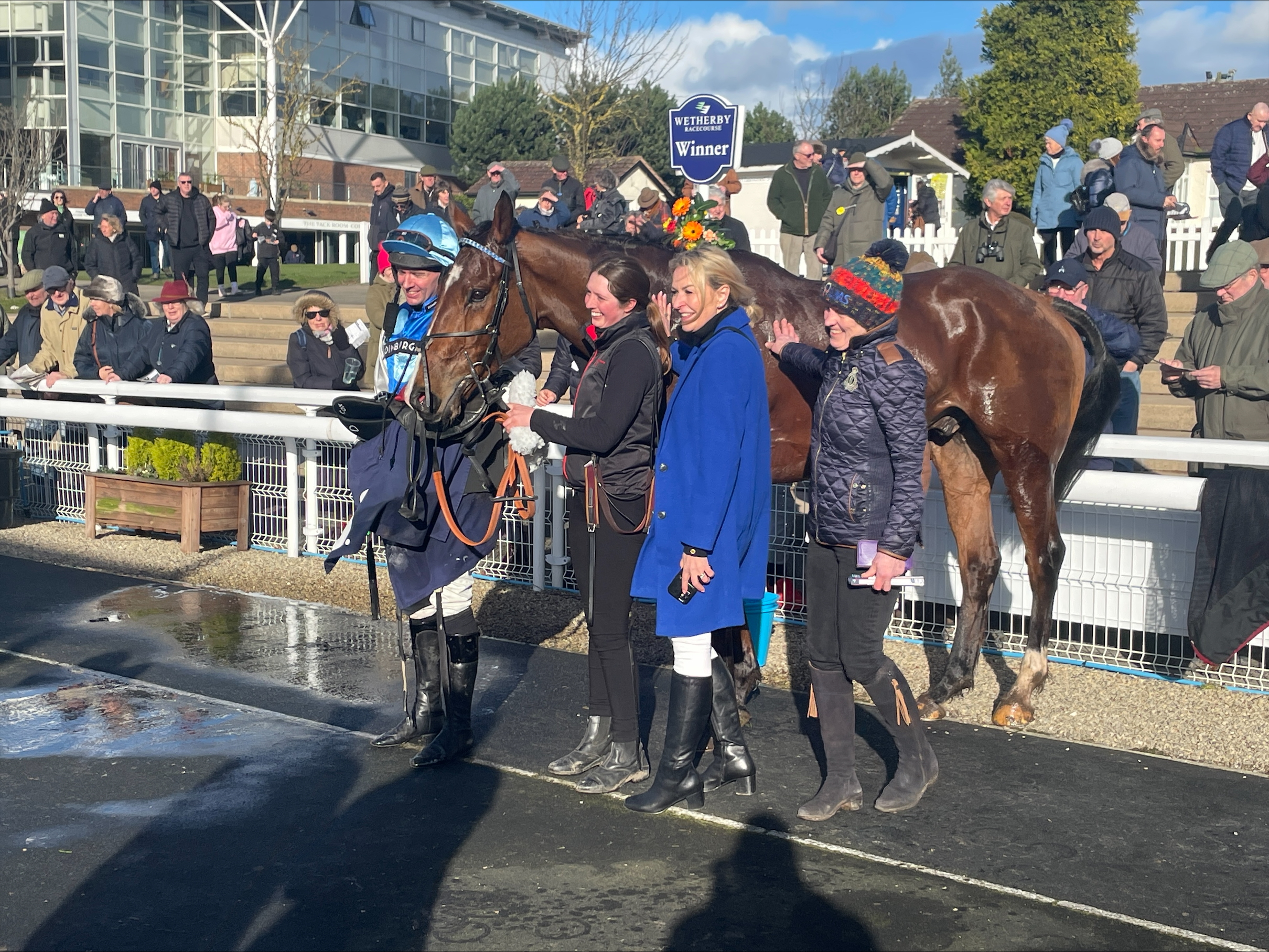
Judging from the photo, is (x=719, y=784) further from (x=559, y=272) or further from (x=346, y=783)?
(x=559, y=272)

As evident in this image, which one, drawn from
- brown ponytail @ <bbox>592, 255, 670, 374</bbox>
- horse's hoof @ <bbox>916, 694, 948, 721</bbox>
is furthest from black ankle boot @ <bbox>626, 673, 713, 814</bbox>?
horse's hoof @ <bbox>916, 694, 948, 721</bbox>

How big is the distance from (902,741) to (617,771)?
105cm

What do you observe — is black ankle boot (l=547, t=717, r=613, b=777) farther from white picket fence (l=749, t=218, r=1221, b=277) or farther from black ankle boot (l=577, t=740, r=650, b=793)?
white picket fence (l=749, t=218, r=1221, b=277)

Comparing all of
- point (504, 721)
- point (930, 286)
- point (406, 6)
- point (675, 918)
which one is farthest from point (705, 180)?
point (406, 6)

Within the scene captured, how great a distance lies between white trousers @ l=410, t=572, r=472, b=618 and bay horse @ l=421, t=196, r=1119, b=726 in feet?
2.89

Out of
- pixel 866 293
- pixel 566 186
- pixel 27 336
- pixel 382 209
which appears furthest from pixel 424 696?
pixel 382 209

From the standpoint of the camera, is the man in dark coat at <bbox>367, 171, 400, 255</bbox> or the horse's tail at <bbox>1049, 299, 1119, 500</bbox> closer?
the horse's tail at <bbox>1049, 299, 1119, 500</bbox>

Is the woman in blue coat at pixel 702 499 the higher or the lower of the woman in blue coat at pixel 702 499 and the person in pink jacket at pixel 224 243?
the lower

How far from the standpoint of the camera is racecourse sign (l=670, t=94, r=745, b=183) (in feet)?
40.4

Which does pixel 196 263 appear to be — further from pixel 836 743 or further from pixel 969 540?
pixel 836 743

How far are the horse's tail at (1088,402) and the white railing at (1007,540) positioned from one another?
113 millimetres

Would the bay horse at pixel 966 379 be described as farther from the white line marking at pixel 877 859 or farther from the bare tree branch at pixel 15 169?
the bare tree branch at pixel 15 169

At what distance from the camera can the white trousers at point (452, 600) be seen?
5277 millimetres

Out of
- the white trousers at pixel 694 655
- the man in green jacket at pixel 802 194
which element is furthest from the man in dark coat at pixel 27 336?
the white trousers at pixel 694 655
